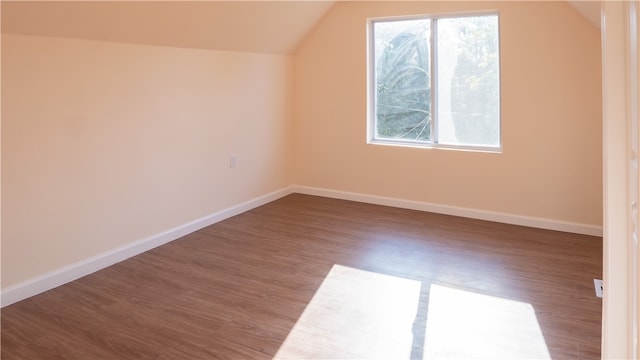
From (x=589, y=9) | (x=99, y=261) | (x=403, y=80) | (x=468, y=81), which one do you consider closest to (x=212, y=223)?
(x=99, y=261)

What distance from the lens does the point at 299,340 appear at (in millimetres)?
2320

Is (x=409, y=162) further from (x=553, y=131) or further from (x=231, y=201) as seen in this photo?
(x=231, y=201)

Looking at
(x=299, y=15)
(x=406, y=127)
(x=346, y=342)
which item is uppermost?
(x=299, y=15)

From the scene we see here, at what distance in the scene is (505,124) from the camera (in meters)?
4.09

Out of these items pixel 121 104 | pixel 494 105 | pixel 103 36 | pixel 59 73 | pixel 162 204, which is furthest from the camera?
pixel 494 105

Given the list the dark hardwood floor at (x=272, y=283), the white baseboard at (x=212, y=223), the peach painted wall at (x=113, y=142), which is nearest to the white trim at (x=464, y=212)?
the white baseboard at (x=212, y=223)

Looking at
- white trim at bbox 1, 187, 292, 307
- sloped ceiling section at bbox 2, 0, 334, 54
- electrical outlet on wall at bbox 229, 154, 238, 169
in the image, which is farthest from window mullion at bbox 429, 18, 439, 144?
white trim at bbox 1, 187, 292, 307

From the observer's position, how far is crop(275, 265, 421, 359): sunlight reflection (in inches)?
87.9

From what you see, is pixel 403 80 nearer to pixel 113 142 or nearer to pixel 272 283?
pixel 272 283

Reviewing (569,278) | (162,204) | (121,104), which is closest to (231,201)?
(162,204)

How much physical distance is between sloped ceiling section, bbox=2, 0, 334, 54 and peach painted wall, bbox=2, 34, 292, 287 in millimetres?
94

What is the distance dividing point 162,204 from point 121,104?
0.86 metres

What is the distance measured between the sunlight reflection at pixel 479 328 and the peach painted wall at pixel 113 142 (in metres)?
2.23

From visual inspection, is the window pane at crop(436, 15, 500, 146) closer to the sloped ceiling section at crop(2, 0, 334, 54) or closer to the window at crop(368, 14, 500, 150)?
the window at crop(368, 14, 500, 150)
